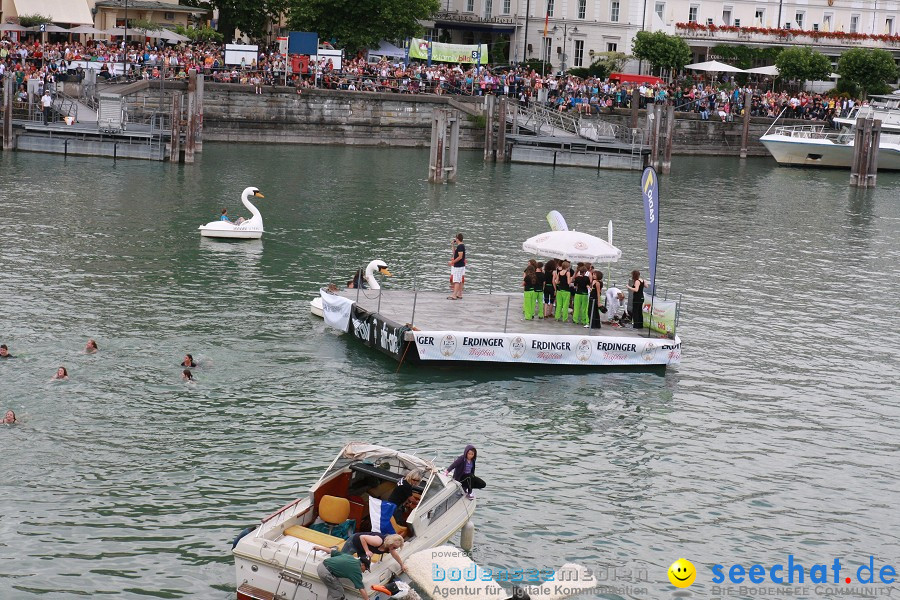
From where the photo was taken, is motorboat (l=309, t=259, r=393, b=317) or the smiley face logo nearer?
the smiley face logo

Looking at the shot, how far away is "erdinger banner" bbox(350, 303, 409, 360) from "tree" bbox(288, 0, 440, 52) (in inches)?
2106

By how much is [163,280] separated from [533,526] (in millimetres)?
18010

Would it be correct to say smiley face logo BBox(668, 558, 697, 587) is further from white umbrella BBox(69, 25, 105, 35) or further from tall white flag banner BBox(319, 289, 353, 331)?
white umbrella BBox(69, 25, 105, 35)

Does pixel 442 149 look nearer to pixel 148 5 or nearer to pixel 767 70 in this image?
pixel 148 5

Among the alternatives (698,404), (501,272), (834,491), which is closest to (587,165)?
(501,272)

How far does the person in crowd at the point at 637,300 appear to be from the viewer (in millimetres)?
28453

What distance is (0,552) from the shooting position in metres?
17.8

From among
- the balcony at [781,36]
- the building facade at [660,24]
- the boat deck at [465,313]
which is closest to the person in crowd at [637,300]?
the boat deck at [465,313]

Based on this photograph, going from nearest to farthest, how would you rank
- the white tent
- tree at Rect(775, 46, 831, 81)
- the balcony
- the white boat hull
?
the white boat hull → the white tent → tree at Rect(775, 46, 831, 81) → the balcony

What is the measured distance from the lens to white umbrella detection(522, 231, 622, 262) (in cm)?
A: 2845

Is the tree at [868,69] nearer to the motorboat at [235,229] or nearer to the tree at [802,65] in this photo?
the tree at [802,65]

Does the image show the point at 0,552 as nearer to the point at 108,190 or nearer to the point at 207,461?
the point at 207,461

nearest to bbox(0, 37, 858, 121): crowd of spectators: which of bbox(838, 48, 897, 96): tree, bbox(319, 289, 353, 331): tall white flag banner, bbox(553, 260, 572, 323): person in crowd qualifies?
bbox(838, 48, 897, 96): tree

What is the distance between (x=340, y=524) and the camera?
17.4 m
